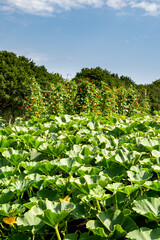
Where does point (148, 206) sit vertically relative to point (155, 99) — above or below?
below

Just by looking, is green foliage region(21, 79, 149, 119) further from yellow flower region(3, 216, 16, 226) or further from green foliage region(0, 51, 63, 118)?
green foliage region(0, 51, 63, 118)

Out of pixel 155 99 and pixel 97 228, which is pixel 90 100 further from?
pixel 155 99

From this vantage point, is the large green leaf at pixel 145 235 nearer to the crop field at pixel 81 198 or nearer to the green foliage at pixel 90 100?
the crop field at pixel 81 198

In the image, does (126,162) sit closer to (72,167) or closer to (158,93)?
(72,167)

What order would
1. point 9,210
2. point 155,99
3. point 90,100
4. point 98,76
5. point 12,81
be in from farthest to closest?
point 98,76, point 155,99, point 12,81, point 90,100, point 9,210

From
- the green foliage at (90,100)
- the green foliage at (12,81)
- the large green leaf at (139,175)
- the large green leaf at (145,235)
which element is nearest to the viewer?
the large green leaf at (145,235)

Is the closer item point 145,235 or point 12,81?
point 145,235

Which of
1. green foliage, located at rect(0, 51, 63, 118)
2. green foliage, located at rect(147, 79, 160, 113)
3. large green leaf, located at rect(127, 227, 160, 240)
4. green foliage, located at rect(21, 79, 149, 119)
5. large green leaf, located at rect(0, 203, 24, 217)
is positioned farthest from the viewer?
green foliage, located at rect(147, 79, 160, 113)

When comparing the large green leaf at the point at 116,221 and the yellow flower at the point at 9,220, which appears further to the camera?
the yellow flower at the point at 9,220

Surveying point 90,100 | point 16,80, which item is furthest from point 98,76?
point 90,100

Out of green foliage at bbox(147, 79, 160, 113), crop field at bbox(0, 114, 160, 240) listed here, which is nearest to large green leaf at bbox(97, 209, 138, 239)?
crop field at bbox(0, 114, 160, 240)

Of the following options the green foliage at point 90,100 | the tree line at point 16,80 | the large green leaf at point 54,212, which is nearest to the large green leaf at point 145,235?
the large green leaf at point 54,212

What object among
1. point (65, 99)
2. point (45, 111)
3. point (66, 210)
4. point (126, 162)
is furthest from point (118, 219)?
point (45, 111)

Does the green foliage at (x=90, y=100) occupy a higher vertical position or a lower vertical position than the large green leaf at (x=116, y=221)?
higher
